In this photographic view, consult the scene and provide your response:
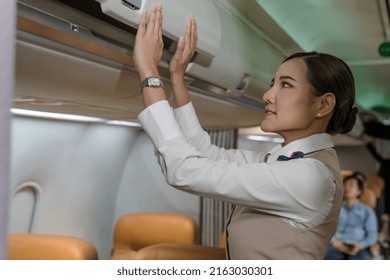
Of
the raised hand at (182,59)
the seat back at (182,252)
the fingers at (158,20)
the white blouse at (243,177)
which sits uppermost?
the raised hand at (182,59)

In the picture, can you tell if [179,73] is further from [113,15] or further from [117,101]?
[117,101]

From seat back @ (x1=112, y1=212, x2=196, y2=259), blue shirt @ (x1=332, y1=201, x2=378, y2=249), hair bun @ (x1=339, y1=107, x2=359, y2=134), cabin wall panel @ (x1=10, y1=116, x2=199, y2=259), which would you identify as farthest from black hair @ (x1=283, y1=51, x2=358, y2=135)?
blue shirt @ (x1=332, y1=201, x2=378, y2=249)

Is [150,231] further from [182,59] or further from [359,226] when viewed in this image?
[359,226]

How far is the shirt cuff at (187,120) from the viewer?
6.21ft

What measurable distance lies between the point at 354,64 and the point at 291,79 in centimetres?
290

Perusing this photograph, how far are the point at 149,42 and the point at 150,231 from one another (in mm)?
2644

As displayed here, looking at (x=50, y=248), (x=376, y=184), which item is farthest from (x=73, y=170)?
(x=376, y=184)

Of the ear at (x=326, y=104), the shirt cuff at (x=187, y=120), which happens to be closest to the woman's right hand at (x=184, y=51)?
the shirt cuff at (x=187, y=120)

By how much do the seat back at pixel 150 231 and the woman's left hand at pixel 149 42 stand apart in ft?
7.75

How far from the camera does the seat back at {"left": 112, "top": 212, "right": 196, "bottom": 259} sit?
370 centimetres

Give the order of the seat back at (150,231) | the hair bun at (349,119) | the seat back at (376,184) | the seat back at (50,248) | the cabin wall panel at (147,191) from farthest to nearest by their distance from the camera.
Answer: the seat back at (376,184)
the cabin wall panel at (147,191)
the seat back at (150,231)
the seat back at (50,248)
the hair bun at (349,119)

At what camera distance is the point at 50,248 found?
2539 millimetres

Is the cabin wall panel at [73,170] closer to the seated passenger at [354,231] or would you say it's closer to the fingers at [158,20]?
the fingers at [158,20]
